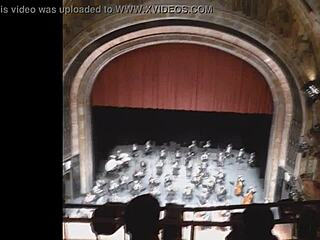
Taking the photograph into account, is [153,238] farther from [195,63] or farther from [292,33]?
[195,63]

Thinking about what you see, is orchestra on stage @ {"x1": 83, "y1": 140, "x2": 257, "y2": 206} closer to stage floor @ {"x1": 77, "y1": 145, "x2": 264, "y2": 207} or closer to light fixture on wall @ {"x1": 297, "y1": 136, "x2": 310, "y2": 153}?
stage floor @ {"x1": 77, "y1": 145, "x2": 264, "y2": 207}

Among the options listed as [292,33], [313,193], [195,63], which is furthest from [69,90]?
[313,193]

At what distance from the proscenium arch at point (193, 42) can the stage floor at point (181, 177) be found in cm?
49

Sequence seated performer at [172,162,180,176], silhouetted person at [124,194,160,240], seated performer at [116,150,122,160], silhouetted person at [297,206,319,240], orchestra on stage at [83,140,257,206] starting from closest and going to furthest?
silhouetted person at [124,194,160,240], silhouetted person at [297,206,319,240], orchestra on stage at [83,140,257,206], seated performer at [172,162,180,176], seated performer at [116,150,122,160]

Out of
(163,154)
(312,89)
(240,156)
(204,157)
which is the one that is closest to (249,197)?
(240,156)

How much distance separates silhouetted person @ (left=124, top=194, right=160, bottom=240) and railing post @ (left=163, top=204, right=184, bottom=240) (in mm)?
318

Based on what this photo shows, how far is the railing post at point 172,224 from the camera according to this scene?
8.36ft

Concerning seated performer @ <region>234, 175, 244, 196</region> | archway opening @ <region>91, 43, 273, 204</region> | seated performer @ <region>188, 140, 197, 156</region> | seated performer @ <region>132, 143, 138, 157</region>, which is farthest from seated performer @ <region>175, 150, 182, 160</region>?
seated performer @ <region>234, 175, 244, 196</region>

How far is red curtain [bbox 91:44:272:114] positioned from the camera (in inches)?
427

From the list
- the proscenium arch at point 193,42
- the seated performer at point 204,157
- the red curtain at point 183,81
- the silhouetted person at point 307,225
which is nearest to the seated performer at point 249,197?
the proscenium arch at point 193,42

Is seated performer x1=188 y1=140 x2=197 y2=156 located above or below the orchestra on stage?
above

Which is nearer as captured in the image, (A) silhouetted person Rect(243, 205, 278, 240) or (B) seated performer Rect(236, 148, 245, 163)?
(A) silhouetted person Rect(243, 205, 278, 240)

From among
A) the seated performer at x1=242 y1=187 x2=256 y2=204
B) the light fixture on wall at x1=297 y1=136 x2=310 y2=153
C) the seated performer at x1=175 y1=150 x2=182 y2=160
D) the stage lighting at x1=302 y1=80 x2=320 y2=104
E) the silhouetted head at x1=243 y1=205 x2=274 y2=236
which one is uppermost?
the stage lighting at x1=302 y1=80 x2=320 y2=104
